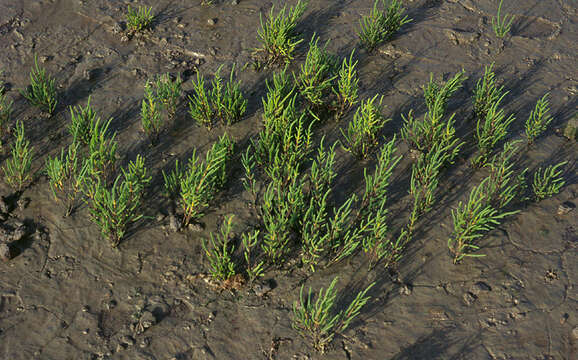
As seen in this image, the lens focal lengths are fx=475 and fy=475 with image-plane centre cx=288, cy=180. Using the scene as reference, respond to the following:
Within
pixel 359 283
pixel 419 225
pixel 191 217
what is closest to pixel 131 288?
pixel 191 217

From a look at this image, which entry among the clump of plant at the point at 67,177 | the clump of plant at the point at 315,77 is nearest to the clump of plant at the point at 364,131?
the clump of plant at the point at 315,77

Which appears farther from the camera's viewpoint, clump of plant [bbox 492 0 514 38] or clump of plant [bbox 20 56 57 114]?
clump of plant [bbox 492 0 514 38]

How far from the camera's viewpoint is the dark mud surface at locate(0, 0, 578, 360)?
310 centimetres

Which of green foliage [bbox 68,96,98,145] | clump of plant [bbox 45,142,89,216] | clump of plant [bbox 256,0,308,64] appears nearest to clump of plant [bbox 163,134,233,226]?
clump of plant [bbox 45,142,89,216]

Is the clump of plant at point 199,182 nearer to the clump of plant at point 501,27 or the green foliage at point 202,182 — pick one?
the green foliage at point 202,182

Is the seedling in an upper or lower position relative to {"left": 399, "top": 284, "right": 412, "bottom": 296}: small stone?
upper

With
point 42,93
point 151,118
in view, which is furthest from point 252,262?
point 42,93

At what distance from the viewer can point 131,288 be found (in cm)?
333

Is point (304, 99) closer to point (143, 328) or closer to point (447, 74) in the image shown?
point (447, 74)

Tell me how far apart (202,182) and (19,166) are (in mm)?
1429

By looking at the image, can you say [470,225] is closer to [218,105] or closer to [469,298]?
[469,298]

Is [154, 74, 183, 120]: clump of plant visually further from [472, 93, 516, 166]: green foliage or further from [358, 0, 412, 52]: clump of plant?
[472, 93, 516, 166]: green foliage

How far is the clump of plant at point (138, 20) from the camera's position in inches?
192

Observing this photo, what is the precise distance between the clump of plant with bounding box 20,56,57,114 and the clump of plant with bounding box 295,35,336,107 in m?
2.16
